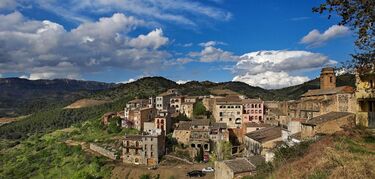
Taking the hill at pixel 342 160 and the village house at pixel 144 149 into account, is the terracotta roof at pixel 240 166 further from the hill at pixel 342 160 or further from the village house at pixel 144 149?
the village house at pixel 144 149

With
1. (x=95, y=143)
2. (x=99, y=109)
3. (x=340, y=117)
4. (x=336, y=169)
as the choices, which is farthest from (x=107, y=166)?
(x=99, y=109)

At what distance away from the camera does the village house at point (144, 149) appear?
157 ft

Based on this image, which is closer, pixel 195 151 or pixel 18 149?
pixel 195 151

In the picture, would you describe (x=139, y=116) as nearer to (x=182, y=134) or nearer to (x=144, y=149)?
(x=182, y=134)

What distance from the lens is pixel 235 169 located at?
27.0 metres

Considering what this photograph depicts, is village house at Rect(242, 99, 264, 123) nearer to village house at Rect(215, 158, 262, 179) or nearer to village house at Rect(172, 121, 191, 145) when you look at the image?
village house at Rect(172, 121, 191, 145)

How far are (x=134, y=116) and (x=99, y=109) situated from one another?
5253cm

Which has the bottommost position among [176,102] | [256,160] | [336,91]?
[256,160]

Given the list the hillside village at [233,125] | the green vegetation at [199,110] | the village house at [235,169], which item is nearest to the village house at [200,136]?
the hillside village at [233,125]

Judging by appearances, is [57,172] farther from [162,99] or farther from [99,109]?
[99,109]

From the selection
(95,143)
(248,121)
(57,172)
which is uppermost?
(248,121)

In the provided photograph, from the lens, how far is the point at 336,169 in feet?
41.8

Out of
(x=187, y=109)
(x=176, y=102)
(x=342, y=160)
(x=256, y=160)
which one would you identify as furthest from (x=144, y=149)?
(x=342, y=160)

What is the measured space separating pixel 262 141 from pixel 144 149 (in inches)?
707
